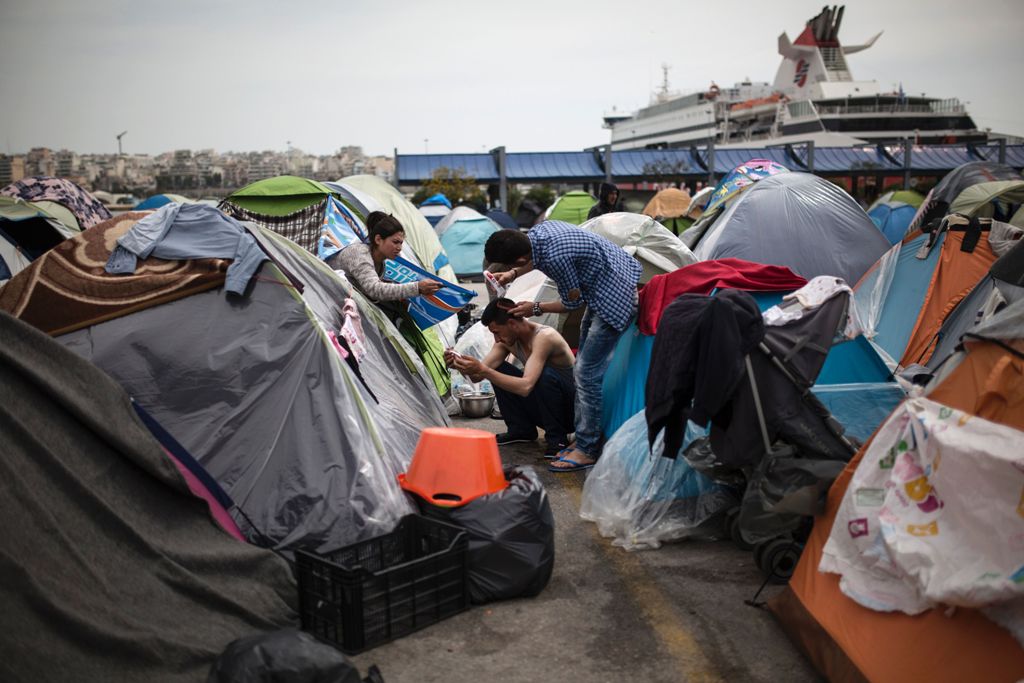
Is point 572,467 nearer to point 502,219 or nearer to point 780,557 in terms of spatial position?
point 780,557

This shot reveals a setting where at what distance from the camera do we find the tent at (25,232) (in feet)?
33.6

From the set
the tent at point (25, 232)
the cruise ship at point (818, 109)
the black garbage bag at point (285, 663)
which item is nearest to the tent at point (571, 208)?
the tent at point (25, 232)

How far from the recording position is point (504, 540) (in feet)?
12.0

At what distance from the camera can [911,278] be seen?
728cm

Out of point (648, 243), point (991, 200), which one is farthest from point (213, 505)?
point (991, 200)

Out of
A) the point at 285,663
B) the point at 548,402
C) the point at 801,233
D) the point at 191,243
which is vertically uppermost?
the point at 191,243

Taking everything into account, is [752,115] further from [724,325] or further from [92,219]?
[724,325]

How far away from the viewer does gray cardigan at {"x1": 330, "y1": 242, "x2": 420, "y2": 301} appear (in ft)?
18.5

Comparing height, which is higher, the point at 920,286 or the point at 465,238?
the point at 920,286

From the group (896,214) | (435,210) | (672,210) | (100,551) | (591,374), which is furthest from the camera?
(435,210)

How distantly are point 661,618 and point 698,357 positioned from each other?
3.74ft

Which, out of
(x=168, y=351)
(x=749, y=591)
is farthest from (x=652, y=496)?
(x=168, y=351)

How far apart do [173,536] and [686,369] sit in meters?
2.26

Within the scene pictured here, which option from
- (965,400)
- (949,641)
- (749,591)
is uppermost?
(965,400)
